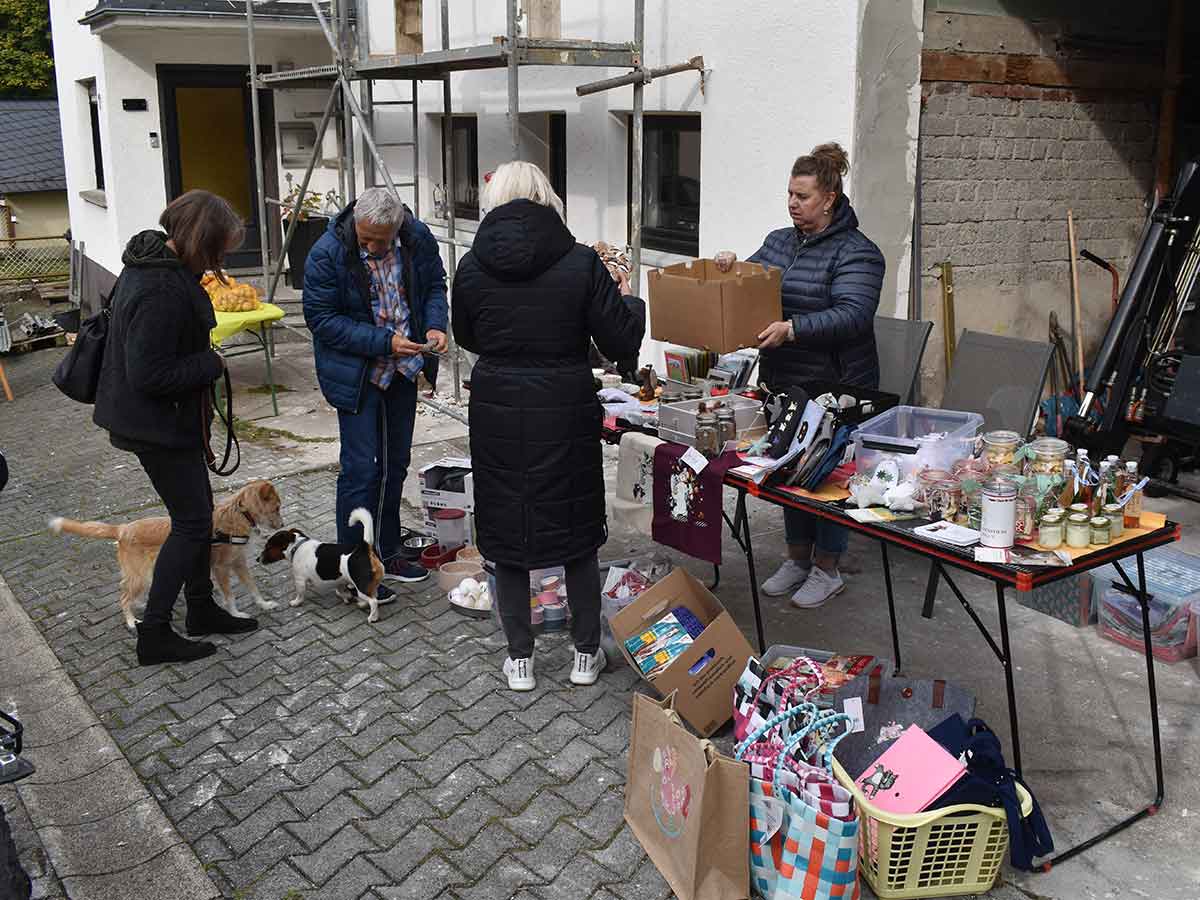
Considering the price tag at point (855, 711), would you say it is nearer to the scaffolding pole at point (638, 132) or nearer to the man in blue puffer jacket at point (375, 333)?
the man in blue puffer jacket at point (375, 333)

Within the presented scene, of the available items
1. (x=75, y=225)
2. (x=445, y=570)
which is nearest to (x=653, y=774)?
(x=445, y=570)

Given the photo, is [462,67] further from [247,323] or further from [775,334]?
[775,334]

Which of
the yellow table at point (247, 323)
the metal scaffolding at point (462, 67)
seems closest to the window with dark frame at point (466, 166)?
the metal scaffolding at point (462, 67)

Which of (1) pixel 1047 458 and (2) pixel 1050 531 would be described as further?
(1) pixel 1047 458

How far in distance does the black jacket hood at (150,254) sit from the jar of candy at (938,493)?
8.86 feet

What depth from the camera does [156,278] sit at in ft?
13.4

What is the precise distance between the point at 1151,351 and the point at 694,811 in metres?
4.73

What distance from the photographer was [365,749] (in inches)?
155

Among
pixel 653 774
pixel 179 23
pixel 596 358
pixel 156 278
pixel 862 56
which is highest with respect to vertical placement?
pixel 179 23

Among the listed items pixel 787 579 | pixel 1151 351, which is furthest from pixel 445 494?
pixel 1151 351

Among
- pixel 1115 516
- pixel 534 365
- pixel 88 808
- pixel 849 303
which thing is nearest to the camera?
pixel 1115 516

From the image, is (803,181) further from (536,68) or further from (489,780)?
(536,68)

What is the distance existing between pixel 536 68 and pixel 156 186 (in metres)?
6.03

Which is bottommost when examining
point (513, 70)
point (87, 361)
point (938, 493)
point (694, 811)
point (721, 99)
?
point (694, 811)
